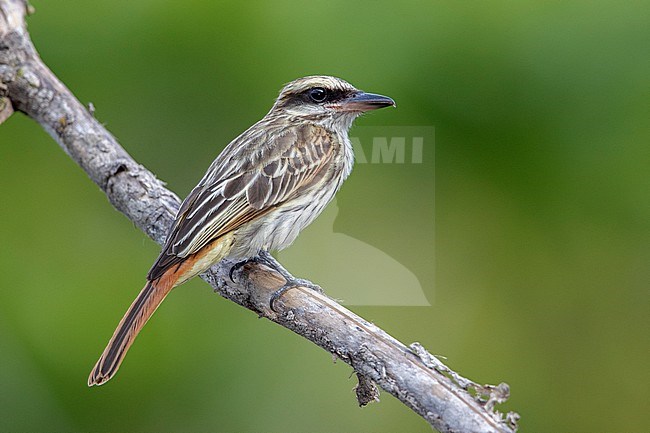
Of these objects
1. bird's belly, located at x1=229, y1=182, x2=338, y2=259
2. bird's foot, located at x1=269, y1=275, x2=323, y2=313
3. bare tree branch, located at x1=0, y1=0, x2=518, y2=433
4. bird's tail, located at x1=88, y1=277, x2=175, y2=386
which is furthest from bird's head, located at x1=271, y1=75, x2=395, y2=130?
bird's tail, located at x1=88, y1=277, x2=175, y2=386

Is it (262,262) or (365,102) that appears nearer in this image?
(262,262)

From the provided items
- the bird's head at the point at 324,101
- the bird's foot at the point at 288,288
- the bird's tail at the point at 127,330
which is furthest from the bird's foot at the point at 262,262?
the bird's head at the point at 324,101

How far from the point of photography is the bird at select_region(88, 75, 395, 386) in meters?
2.39

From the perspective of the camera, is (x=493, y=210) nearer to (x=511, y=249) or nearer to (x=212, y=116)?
A: (x=511, y=249)

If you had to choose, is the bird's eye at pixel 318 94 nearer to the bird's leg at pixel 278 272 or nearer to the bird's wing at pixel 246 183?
the bird's wing at pixel 246 183

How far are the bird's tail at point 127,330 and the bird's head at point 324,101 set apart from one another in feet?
2.77

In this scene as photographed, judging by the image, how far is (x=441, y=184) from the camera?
10.4 feet

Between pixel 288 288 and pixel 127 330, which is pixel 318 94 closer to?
pixel 288 288

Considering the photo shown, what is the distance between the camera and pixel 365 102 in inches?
114

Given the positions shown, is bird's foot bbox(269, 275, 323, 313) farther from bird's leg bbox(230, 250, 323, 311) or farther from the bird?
the bird

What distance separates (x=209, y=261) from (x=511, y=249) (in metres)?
1.14

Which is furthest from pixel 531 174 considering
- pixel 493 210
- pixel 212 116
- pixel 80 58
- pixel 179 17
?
pixel 80 58

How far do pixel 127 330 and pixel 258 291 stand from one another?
1.25ft

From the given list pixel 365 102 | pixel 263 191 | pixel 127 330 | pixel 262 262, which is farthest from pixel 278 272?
pixel 365 102
